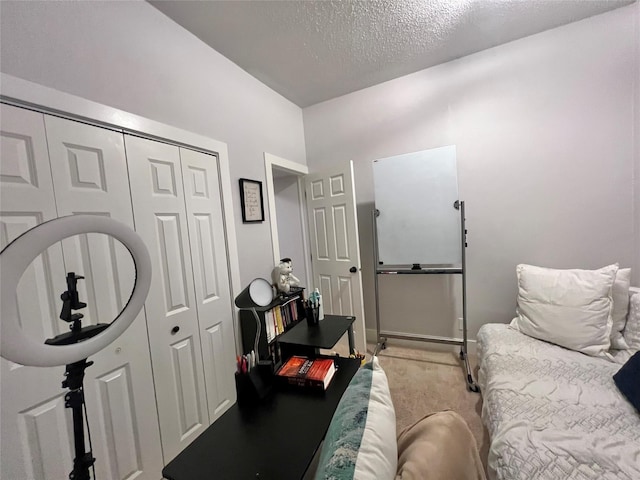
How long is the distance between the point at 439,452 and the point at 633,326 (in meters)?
1.96

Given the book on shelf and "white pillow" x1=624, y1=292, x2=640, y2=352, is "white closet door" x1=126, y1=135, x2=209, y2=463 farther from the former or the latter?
"white pillow" x1=624, y1=292, x2=640, y2=352

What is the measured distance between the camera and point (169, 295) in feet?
4.90

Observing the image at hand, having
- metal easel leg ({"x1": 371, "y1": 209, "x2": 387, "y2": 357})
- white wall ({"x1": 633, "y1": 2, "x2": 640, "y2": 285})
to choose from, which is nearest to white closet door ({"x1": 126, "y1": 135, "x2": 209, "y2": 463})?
metal easel leg ({"x1": 371, "y1": 209, "x2": 387, "y2": 357})

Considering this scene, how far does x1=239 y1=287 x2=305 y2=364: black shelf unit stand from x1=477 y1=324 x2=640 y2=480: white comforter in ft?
4.27

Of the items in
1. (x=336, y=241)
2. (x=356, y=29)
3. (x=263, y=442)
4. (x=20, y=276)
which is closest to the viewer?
(x=20, y=276)

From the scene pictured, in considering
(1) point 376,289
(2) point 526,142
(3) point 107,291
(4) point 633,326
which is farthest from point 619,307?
(3) point 107,291

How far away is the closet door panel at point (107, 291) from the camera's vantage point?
1.11m

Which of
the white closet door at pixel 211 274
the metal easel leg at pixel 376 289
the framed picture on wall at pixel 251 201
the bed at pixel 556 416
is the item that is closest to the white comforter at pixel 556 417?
the bed at pixel 556 416

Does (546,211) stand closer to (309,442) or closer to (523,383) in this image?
(523,383)

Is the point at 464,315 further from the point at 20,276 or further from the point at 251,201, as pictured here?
the point at 20,276

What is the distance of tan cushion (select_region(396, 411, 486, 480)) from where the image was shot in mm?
545

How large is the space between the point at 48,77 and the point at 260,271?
163 cm

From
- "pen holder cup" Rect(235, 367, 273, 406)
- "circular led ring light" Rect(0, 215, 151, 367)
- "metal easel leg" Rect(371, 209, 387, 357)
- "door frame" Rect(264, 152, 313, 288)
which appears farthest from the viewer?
"metal easel leg" Rect(371, 209, 387, 357)

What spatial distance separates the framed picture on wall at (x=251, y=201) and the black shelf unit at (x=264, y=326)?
28.5 inches
